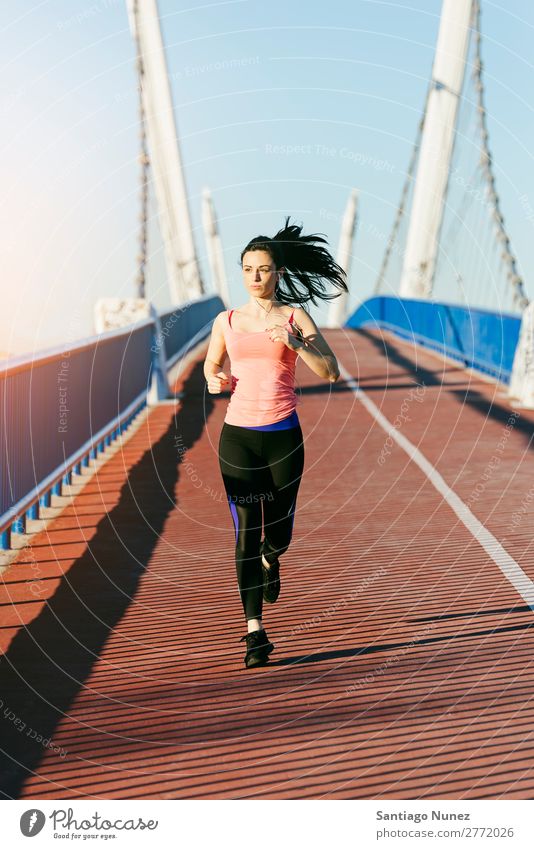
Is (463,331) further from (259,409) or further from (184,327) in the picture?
(259,409)

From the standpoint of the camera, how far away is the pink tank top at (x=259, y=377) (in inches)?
251

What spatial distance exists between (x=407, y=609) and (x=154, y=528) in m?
3.21

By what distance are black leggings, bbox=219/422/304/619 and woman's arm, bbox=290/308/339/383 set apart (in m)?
0.43

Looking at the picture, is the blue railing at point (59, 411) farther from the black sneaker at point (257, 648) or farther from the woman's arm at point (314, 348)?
the woman's arm at point (314, 348)

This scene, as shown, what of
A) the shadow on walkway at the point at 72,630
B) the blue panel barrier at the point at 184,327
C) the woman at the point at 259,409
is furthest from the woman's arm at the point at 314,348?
the blue panel barrier at the point at 184,327

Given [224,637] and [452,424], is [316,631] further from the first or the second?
[452,424]

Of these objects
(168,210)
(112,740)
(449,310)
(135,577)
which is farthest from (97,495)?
(168,210)

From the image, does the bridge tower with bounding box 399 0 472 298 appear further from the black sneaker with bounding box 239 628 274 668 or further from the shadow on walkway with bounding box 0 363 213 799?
the black sneaker with bounding box 239 628 274 668

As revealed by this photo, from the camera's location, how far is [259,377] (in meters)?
6.43

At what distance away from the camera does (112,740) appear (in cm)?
544

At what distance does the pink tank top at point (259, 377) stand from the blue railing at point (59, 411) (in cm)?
300

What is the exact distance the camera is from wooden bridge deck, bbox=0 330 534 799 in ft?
16.6

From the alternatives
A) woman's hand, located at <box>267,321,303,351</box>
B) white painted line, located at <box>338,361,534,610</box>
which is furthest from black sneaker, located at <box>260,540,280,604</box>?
white painted line, located at <box>338,361,534,610</box>

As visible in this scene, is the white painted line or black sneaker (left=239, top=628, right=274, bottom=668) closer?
black sneaker (left=239, top=628, right=274, bottom=668)
